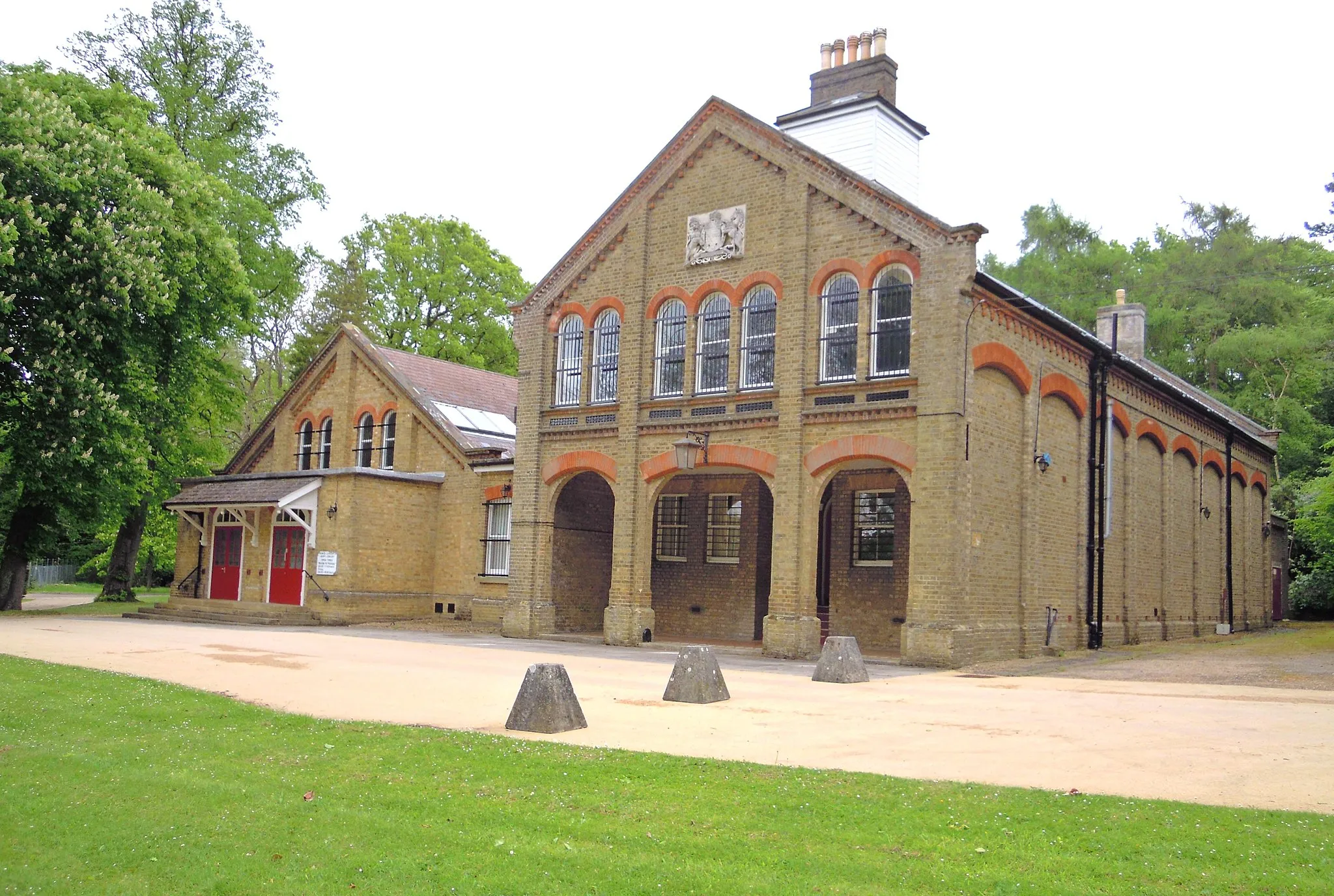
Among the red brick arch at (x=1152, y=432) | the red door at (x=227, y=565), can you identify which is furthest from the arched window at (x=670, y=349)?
the red door at (x=227, y=565)

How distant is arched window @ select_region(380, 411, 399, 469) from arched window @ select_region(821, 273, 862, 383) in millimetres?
15233

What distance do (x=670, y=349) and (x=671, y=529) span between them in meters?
5.44

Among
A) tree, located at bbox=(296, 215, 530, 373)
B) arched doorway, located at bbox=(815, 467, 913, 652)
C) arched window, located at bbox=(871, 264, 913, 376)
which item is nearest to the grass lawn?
arched window, located at bbox=(871, 264, 913, 376)

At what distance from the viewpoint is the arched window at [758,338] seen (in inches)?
866

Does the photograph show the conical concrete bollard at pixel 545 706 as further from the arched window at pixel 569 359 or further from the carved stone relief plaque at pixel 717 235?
the arched window at pixel 569 359

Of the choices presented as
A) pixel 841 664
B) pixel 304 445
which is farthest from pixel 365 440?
pixel 841 664

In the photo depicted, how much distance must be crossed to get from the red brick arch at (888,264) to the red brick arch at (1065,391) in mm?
3964

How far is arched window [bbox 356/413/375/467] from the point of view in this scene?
3241 centimetres

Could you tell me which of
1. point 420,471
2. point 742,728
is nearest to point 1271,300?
point 420,471

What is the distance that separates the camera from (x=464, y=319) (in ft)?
158

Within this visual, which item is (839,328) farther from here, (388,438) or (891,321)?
(388,438)

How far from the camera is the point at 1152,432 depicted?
89.4 feet

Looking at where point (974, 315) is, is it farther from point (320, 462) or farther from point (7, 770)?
point (320, 462)

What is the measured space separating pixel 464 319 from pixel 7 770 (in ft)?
132
